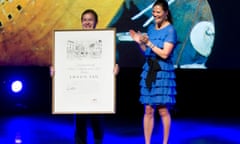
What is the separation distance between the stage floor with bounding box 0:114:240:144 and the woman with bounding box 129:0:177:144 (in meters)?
0.85

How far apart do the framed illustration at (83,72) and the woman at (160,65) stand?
0.29 metres

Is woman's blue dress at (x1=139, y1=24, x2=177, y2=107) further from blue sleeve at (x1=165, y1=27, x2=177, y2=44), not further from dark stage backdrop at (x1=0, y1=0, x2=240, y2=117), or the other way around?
dark stage backdrop at (x1=0, y1=0, x2=240, y2=117)

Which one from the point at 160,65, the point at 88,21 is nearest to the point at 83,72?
the point at 88,21

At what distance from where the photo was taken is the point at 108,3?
579 cm

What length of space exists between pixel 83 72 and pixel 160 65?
0.64 m

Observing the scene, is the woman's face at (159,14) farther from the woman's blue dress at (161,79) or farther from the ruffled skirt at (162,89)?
the ruffled skirt at (162,89)

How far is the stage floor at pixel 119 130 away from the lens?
4.64m

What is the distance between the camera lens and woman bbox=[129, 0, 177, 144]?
12.2 ft

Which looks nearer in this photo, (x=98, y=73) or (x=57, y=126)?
(x=98, y=73)

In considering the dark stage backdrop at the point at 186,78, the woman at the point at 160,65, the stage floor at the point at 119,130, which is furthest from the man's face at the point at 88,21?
the dark stage backdrop at the point at 186,78

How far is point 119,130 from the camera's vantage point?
17.4ft

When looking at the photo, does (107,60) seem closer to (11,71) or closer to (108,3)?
(108,3)

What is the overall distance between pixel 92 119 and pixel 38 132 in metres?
1.56

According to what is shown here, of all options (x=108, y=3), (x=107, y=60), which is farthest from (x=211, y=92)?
(x=107, y=60)
